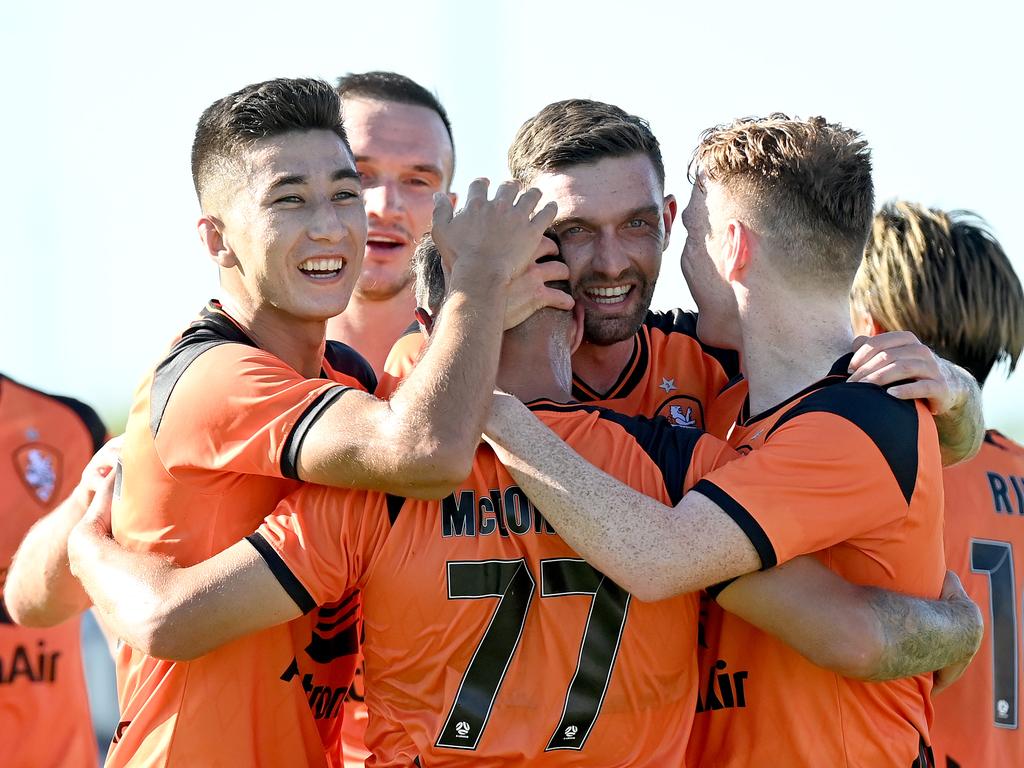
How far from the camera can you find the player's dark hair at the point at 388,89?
22.8 ft

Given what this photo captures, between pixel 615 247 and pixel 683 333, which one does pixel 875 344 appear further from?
pixel 683 333

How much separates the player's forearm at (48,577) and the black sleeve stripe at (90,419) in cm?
109

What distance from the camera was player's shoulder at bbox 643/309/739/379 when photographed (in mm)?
4684

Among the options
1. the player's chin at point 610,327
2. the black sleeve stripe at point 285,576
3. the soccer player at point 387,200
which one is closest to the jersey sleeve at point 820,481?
the player's chin at point 610,327

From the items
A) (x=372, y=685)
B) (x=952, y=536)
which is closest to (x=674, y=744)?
(x=372, y=685)

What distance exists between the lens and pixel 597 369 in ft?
14.8

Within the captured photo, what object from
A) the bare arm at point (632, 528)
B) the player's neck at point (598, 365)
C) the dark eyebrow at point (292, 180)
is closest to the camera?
the bare arm at point (632, 528)

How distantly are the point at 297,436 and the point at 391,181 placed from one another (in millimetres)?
3676

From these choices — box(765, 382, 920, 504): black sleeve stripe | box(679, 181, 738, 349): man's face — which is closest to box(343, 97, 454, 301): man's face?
box(679, 181, 738, 349): man's face

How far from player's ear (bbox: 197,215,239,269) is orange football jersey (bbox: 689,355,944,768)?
1.80m

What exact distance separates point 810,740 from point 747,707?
20cm

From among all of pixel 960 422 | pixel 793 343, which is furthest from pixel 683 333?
pixel 960 422

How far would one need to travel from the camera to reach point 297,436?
3.29 metres

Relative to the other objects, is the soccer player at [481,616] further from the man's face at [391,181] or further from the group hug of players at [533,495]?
the man's face at [391,181]
